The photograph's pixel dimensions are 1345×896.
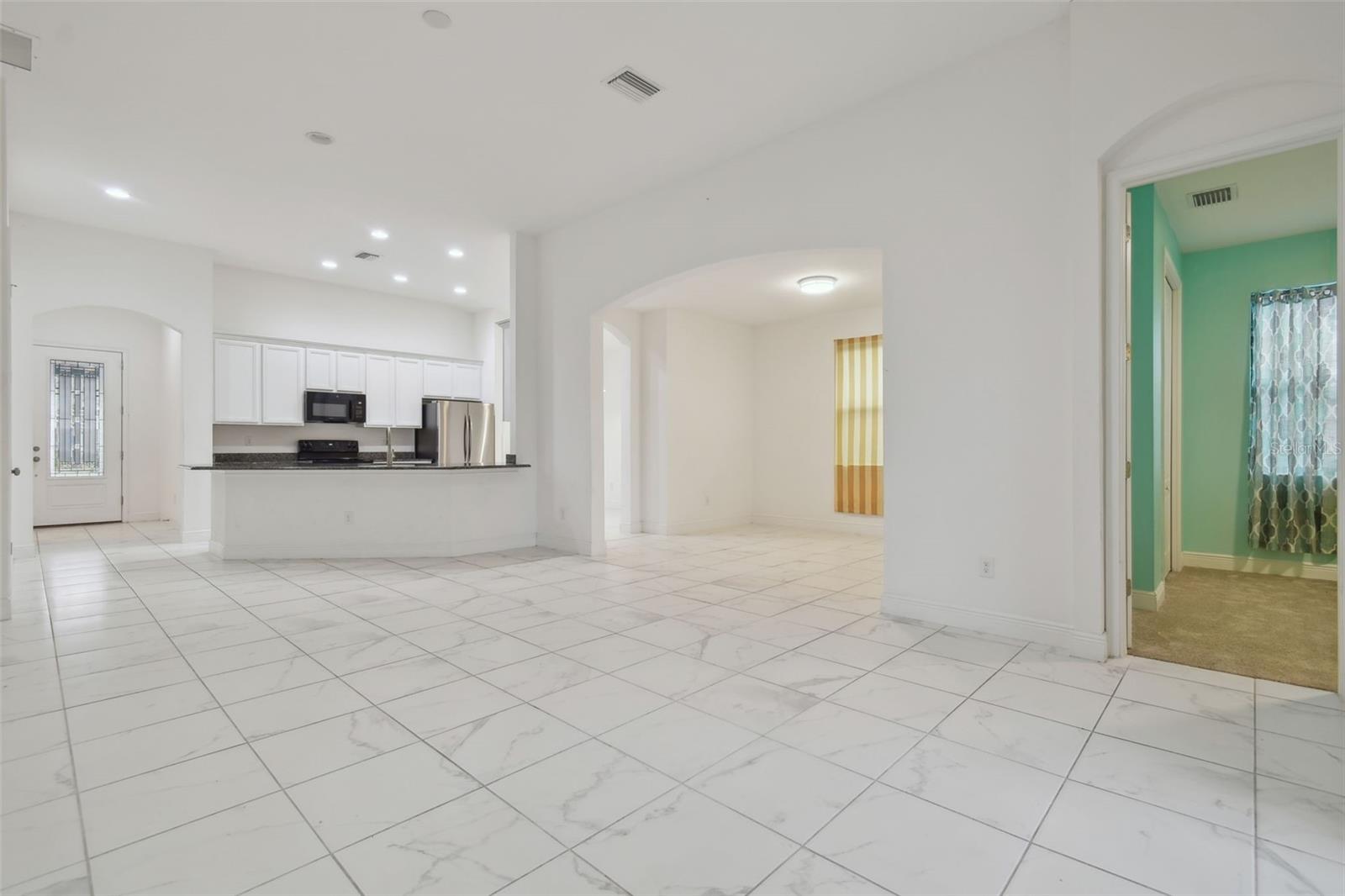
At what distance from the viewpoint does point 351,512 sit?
6.00 meters

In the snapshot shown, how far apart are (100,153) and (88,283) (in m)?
2.32

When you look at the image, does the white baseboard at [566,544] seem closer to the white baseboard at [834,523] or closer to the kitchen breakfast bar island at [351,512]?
the kitchen breakfast bar island at [351,512]

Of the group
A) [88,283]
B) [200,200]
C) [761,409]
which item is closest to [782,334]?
[761,409]

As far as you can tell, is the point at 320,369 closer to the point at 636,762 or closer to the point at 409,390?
the point at 409,390

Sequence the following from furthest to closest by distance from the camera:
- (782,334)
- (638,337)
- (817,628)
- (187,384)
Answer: (782,334) → (638,337) → (187,384) → (817,628)

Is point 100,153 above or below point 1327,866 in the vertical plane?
above

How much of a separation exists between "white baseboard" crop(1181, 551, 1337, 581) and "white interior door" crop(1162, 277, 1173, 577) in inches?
18.7

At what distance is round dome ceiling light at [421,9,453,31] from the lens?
10.6 feet

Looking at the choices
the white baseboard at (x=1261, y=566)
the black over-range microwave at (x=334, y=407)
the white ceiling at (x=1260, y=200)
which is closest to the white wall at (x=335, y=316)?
the black over-range microwave at (x=334, y=407)

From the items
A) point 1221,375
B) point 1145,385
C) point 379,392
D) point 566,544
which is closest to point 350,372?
point 379,392

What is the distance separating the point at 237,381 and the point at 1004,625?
28.0 feet

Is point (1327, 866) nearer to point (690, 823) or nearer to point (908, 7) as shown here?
point (690, 823)

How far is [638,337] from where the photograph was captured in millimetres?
8273

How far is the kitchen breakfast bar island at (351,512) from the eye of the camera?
19.1 ft
